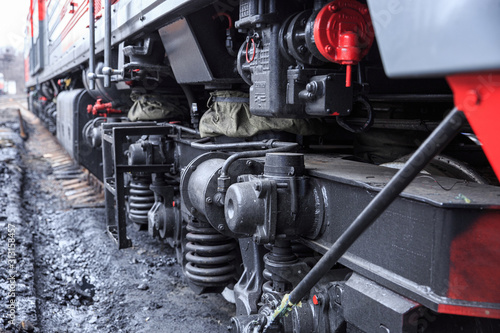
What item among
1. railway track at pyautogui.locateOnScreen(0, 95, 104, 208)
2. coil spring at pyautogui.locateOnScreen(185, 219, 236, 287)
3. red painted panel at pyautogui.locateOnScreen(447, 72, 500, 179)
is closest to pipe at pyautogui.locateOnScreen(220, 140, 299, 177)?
coil spring at pyautogui.locateOnScreen(185, 219, 236, 287)

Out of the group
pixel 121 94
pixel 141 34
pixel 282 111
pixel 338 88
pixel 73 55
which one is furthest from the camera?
pixel 73 55

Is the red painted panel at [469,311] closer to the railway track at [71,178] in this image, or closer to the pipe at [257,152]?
the pipe at [257,152]

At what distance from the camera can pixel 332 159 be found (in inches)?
94.0

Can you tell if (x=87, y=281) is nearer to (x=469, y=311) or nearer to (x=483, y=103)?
(x=469, y=311)

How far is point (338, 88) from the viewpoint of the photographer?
1939mm

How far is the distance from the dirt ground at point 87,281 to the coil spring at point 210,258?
0.28 meters

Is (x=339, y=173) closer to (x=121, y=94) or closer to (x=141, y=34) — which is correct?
(x=141, y=34)

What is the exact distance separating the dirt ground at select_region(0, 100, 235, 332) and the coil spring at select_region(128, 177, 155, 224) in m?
0.30

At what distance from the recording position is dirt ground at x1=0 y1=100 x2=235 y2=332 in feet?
10.3

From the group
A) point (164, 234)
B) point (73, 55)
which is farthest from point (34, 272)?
point (73, 55)

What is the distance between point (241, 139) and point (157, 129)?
1181 millimetres

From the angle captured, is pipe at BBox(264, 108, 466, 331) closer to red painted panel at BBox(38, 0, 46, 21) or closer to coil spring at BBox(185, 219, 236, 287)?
coil spring at BBox(185, 219, 236, 287)

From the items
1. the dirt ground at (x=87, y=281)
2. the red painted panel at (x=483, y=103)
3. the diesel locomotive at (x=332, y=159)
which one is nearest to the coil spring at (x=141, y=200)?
the dirt ground at (x=87, y=281)

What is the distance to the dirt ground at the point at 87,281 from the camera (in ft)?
10.3
